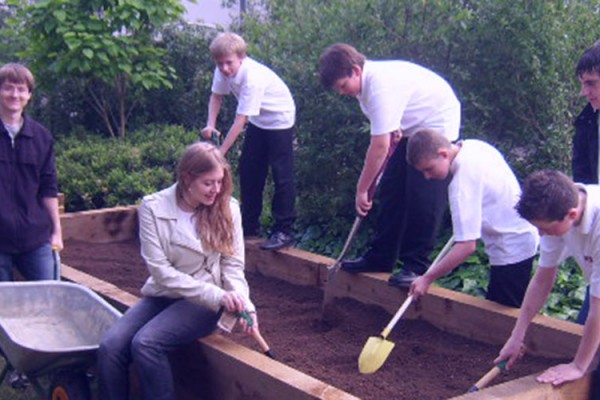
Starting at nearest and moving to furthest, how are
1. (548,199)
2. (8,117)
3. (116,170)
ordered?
(548,199) → (8,117) → (116,170)

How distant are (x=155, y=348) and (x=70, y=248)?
3377 millimetres

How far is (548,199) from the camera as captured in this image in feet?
11.6

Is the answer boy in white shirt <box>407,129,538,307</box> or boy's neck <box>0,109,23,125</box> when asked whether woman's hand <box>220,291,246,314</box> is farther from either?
boy's neck <box>0,109,23,125</box>

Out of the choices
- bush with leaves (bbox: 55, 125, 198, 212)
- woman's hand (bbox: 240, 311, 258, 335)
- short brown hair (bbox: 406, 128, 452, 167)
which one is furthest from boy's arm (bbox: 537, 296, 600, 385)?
bush with leaves (bbox: 55, 125, 198, 212)

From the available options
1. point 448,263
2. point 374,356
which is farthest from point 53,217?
point 448,263

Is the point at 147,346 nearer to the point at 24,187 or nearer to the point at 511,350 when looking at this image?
the point at 24,187

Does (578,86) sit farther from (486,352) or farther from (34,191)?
(34,191)

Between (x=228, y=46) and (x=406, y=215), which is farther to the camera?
(x=228, y=46)

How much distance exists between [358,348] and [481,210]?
1.23 m

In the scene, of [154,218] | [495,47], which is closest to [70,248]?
[154,218]

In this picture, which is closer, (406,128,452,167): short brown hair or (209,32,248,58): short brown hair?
(406,128,452,167): short brown hair

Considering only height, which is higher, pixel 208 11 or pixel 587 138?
pixel 587 138

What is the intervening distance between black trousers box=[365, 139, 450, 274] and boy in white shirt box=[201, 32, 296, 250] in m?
1.03

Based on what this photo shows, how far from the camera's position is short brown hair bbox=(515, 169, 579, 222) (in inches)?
139
